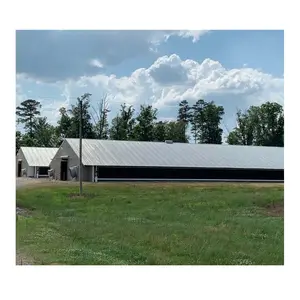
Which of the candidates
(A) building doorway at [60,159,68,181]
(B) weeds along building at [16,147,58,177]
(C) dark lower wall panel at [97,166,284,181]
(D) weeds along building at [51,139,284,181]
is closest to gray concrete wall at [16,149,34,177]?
(B) weeds along building at [16,147,58,177]

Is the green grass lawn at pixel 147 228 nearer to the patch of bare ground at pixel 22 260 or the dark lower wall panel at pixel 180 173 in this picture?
the patch of bare ground at pixel 22 260

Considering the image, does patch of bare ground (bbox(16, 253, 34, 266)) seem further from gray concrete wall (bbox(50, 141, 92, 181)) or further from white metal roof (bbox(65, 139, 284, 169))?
white metal roof (bbox(65, 139, 284, 169))

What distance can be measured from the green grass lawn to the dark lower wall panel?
4495 mm

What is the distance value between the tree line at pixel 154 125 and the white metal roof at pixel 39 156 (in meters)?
0.24

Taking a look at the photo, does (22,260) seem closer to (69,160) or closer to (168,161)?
(69,160)

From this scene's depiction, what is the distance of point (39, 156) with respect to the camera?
12.3m

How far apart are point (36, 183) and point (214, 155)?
6.13 meters

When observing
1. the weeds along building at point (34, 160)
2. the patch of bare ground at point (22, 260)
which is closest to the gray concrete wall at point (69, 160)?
the weeds along building at point (34, 160)

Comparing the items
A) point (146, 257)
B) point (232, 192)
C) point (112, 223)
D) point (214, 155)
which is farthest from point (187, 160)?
point (146, 257)

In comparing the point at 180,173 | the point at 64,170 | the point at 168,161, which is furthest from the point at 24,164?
the point at 180,173

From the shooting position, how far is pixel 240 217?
30.7 ft

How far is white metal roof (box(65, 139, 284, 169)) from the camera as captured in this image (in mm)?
13289

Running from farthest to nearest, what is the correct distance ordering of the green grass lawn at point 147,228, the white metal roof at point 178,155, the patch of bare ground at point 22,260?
the white metal roof at point 178,155
the green grass lawn at point 147,228
the patch of bare ground at point 22,260

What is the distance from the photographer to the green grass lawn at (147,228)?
303 inches
